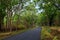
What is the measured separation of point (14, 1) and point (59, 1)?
880 inches

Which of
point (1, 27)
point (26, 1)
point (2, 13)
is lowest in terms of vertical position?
point (1, 27)

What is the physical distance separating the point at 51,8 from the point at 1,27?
3218 centimetres

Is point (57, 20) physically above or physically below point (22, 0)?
below

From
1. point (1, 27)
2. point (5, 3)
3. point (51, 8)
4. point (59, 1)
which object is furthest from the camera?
point (1, 27)

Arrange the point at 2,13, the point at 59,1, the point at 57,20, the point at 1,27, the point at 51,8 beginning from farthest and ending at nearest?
the point at 57,20 → the point at 1,27 → the point at 2,13 → the point at 51,8 → the point at 59,1

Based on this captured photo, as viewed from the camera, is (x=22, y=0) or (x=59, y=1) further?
(x=22, y=0)

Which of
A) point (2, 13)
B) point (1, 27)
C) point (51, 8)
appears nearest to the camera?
point (51, 8)

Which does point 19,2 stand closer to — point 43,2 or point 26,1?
point 26,1

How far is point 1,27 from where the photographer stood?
5466cm

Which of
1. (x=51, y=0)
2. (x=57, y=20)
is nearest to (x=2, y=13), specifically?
(x=51, y=0)

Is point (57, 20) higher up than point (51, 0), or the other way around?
point (51, 0)

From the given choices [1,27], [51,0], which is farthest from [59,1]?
[1,27]

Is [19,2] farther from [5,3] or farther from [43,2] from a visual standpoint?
[43,2]

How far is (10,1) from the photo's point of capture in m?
42.3
